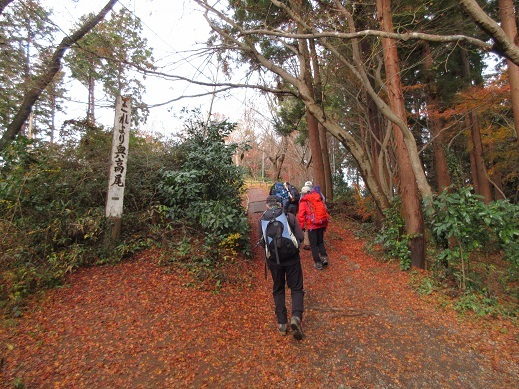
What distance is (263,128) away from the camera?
19.9 m

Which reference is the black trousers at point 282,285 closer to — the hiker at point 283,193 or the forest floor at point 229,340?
the forest floor at point 229,340

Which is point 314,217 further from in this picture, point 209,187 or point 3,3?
point 3,3

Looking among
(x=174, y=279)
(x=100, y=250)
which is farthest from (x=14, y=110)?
(x=174, y=279)

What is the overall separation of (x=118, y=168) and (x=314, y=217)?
4057mm

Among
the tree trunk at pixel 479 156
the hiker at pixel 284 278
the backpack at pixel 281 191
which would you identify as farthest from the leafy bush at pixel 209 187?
the tree trunk at pixel 479 156

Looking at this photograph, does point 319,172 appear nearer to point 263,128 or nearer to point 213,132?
point 213,132

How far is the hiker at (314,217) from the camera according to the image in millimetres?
5859

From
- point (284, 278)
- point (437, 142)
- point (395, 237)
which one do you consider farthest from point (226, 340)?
point (437, 142)

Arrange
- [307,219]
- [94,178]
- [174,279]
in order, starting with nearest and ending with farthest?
[174,279] → [94,178] → [307,219]

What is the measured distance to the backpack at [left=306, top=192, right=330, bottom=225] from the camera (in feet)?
19.1

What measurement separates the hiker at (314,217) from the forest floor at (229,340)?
3.83 feet

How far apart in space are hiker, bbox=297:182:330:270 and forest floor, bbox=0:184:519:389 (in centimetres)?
117

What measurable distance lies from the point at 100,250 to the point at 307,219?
4.05m

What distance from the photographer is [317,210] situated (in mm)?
5871
